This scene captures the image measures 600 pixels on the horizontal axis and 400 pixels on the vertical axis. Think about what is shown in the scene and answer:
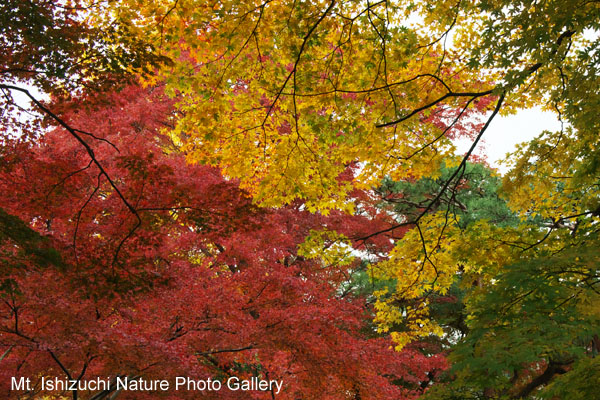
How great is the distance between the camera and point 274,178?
4.61 metres

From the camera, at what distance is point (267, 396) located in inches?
279

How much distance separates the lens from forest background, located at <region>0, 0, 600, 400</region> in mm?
3520

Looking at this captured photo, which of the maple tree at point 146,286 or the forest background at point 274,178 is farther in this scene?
the maple tree at point 146,286

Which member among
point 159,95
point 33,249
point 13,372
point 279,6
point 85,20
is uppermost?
point 159,95

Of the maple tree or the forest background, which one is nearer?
the forest background

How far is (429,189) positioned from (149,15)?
8391mm

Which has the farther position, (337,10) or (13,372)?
(13,372)

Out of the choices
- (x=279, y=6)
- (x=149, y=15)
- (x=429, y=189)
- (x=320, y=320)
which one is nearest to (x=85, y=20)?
(x=149, y=15)

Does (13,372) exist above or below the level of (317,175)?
below

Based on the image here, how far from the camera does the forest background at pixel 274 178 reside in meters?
3.52

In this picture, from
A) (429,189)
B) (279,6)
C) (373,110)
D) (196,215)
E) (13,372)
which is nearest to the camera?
(279,6)

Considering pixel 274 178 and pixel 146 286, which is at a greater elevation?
pixel 274 178

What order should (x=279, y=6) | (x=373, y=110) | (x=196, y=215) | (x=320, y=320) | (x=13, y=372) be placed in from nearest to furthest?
(x=279, y=6)
(x=373, y=110)
(x=196, y=215)
(x=13, y=372)
(x=320, y=320)

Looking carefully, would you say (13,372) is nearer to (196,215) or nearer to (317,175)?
(196,215)
